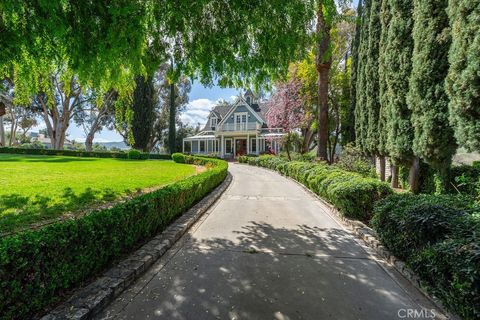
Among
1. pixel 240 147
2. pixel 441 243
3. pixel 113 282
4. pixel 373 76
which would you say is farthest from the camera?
pixel 240 147

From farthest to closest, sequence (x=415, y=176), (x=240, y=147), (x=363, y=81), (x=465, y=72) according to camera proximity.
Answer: (x=240, y=147) < (x=363, y=81) < (x=415, y=176) < (x=465, y=72)

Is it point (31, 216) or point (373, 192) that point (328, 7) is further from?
point (31, 216)

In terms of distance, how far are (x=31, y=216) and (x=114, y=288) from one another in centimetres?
371

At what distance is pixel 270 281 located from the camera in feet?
12.3

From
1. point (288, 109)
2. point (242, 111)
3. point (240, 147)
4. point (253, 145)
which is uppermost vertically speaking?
point (242, 111)

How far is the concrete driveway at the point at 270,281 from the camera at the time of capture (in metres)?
3.04

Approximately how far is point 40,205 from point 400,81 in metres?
11.4

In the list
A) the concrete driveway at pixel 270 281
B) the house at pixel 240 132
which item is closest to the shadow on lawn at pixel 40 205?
the concrete driveway at pixel 270 281

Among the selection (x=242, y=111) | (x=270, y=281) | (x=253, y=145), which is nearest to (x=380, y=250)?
(x=270, y=281)

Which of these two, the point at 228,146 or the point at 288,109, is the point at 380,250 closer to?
the point at 288,109

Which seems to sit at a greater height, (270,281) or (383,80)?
(383,80)

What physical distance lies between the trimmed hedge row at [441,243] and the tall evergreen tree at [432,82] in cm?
293

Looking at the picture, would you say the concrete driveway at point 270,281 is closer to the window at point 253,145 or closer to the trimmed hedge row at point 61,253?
the trimmed hedge row at point 61,253

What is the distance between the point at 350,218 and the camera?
22.3 ft
